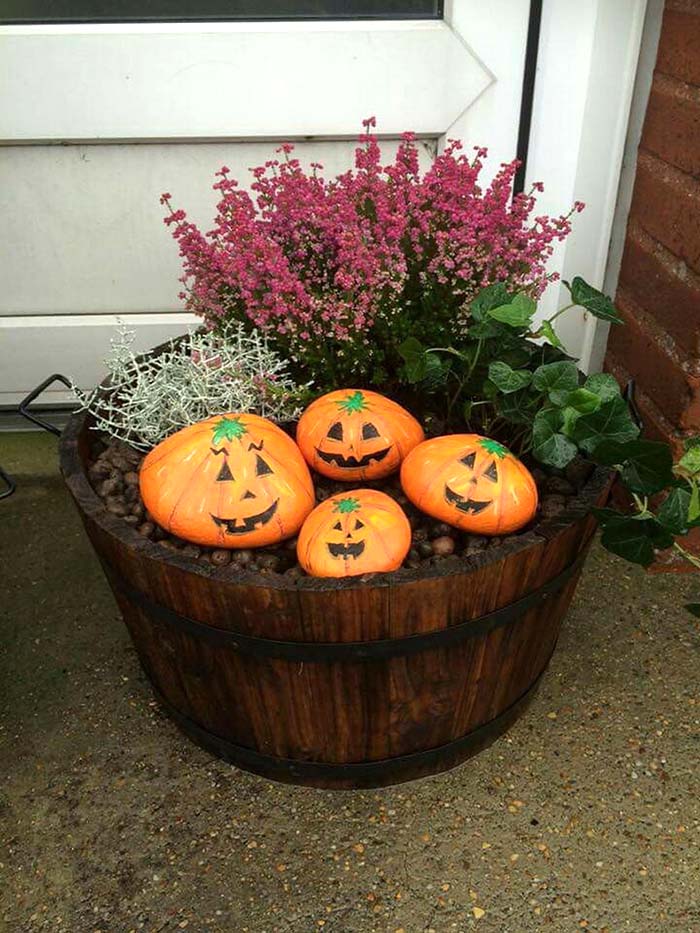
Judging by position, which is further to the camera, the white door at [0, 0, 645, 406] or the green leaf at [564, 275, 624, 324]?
the white door at [0, 0, 645, 406]

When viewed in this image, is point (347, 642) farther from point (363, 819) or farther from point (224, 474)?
point (363, 819)

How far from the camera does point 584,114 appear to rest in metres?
2.08

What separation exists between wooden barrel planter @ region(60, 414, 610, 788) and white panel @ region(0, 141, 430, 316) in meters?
0.88

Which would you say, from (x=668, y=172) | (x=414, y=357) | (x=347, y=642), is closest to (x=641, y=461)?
(x=414, y=357)

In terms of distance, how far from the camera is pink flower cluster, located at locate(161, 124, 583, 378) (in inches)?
61.6

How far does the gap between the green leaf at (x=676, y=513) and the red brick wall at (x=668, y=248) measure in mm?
614

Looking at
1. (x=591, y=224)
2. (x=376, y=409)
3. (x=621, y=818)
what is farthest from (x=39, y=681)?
(x=591, y=224)

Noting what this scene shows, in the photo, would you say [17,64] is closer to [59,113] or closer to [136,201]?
[59,113]

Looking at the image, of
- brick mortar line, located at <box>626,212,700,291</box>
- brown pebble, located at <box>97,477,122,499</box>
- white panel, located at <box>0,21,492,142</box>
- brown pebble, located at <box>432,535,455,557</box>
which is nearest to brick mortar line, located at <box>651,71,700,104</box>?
brick mortar line, located at <box>626,212,700,291</box>

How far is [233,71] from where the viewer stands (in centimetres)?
208

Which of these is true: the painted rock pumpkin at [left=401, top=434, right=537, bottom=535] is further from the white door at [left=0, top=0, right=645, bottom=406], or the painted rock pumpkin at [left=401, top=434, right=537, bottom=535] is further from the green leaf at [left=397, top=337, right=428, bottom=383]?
the white door at [left=0, top=0, right=645, bottom=406]

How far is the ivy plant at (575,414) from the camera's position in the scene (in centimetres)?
135

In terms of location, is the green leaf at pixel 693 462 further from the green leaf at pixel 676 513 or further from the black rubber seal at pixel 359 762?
the black rubber seal at pixel 359 762

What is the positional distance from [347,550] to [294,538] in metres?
0.20
